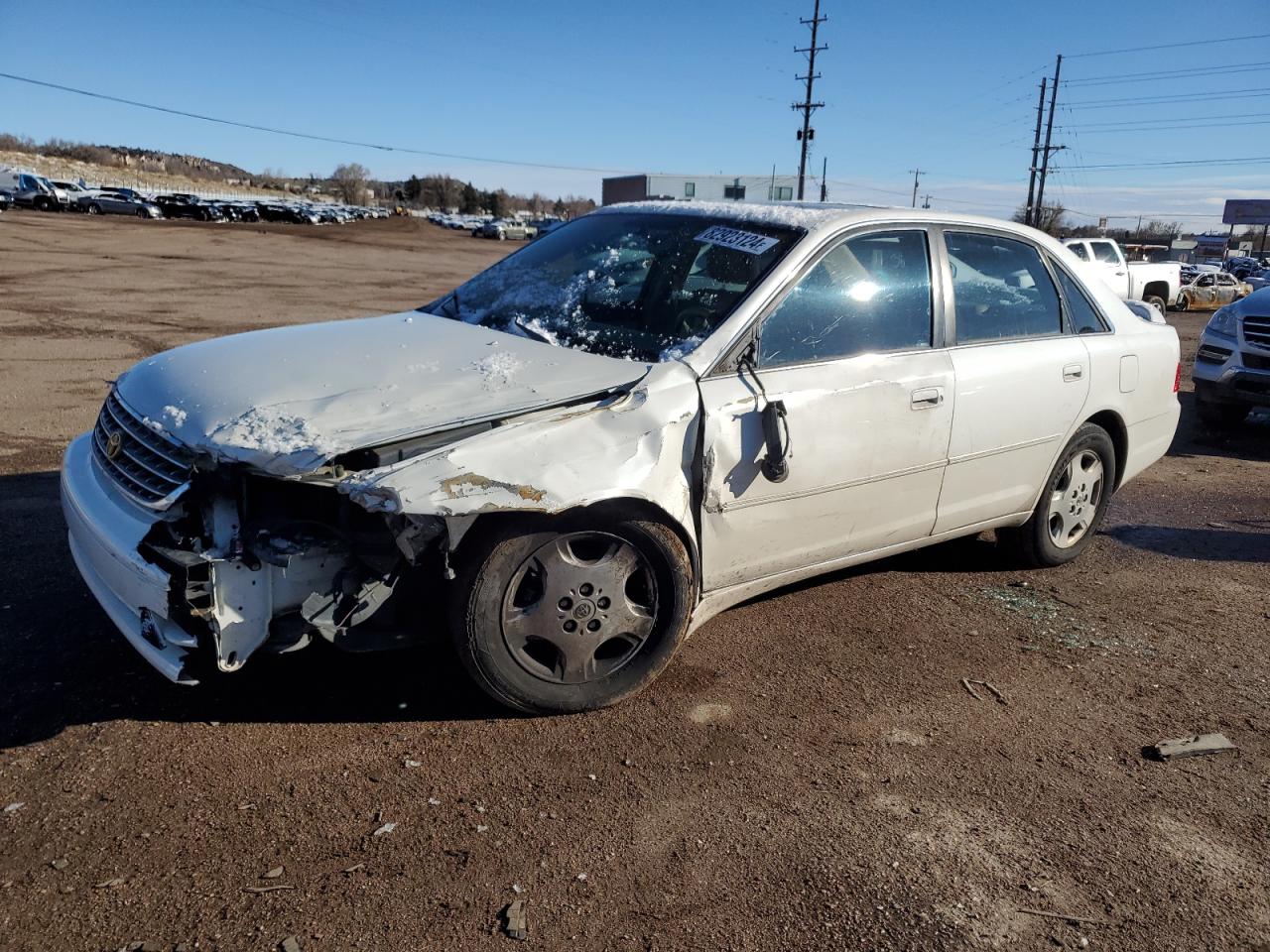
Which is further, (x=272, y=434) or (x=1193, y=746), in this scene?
(x=1193, y=746)

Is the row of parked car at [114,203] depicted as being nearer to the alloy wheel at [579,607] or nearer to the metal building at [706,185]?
the metal building at [706,185]

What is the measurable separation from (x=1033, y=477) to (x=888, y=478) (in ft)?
3.67

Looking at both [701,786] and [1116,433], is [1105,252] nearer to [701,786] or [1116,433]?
[1116,433]

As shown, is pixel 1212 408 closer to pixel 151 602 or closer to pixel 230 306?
pixel 151 602

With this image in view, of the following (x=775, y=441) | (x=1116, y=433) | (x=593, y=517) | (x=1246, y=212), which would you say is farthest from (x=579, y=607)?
(x=1246, y=212)

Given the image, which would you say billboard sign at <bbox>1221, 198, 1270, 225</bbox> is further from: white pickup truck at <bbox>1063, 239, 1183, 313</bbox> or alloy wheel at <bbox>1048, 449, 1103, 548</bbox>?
alloy wheel at <bbox>1048, 449, 1103, 548</bbox>

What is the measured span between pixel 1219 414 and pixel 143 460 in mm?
9381

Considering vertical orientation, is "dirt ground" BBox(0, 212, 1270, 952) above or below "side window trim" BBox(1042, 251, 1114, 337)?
below

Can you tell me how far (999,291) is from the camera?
4.38m

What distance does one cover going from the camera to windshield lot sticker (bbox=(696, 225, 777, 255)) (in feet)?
12.2

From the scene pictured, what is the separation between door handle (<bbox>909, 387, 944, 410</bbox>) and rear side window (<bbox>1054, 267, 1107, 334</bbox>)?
1.23 metres

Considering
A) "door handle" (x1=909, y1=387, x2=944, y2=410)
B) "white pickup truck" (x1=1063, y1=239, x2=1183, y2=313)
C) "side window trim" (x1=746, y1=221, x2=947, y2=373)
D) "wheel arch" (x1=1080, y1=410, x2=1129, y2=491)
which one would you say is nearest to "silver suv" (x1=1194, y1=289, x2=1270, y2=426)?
"wheel arch" (x1=1080, y1=410, x2=1129, y2=491)

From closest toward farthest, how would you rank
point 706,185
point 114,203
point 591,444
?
point 591,444 < point 114,203 < point 706,185

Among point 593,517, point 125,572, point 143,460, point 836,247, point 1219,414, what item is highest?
point 836,247
